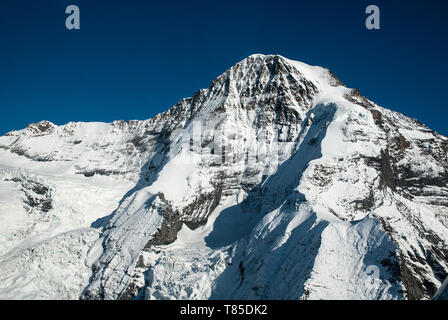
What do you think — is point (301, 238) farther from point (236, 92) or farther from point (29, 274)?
point (236, 92)

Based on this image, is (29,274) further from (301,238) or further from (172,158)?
(301,238)

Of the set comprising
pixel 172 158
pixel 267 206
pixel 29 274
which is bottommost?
pixel 29 274

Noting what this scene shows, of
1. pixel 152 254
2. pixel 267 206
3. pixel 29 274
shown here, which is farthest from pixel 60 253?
pixel 267 206

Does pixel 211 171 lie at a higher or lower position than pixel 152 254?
higher

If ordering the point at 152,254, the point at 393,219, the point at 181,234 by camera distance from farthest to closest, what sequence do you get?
the point at 181,234 < the point at 152,254 < the point at 393,219
